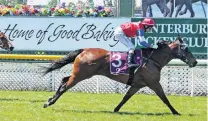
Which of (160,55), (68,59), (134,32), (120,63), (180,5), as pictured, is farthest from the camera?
(180,5)

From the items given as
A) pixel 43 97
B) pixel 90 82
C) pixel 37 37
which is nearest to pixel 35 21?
pixel 37 37

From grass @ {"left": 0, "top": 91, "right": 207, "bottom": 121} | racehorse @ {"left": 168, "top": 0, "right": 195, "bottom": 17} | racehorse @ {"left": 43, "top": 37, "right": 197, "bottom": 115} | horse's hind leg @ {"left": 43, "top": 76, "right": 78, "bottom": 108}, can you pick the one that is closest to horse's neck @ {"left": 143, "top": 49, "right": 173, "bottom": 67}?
racehorse @ {"left": 43, "top": 37, "right": 197, "bottom": 115}

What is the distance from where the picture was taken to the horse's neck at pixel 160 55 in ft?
36.4

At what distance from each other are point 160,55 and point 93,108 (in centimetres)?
164

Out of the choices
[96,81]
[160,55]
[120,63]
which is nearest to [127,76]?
[120,63]

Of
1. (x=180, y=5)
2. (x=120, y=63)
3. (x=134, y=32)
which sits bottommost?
(x=180, y=5)

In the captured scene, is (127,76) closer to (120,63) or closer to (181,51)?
(120,63)

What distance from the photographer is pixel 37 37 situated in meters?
18.1

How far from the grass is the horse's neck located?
945mm

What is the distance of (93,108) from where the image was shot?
11.4 meters

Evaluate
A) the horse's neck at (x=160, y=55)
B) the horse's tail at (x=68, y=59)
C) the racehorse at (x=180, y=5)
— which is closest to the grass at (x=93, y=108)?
the horse's tail at (x=68, y=59)

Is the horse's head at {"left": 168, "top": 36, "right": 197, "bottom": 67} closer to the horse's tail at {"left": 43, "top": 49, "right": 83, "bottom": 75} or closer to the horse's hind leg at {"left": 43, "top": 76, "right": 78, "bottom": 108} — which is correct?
the horse's tail at {"left": 43, "top": 49, "right": 83, "bottom": 75}

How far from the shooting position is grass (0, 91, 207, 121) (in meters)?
9.91

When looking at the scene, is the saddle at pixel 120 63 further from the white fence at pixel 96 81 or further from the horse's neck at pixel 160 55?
the white fence at pixel 96 81
